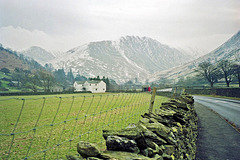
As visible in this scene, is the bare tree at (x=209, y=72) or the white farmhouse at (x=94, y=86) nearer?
the bare tree at (x=209, y=72)

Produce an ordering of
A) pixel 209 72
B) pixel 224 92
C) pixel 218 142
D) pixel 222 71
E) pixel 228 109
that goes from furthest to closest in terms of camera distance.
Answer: pixel 209 72
pixel 222 71
pixel 224 92
pixel 228 109
pixel 218 142

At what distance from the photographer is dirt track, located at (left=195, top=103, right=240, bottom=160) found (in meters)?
6.64

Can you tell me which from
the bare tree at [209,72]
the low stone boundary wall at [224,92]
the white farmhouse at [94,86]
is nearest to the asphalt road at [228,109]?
the low stone boundary wall at [224,92]

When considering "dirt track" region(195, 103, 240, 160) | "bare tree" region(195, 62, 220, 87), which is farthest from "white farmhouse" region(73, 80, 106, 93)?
"dirt track" region(195, 103, 240, 160)

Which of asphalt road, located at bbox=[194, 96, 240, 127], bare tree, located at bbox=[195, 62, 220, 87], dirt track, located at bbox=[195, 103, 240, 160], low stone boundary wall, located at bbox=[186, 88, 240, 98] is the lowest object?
dirt track, located at bbox=[195, 103, 240, 160]

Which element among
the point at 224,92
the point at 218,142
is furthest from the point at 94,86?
the point at 218,142

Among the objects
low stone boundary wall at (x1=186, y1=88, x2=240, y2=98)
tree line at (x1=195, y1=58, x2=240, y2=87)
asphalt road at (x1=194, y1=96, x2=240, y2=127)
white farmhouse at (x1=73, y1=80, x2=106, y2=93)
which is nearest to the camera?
asphalt road at (x1=194, y1=96, x2=240, y2=127)

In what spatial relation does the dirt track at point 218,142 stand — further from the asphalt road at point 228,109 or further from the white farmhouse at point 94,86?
the white farmhouse at point 94,86

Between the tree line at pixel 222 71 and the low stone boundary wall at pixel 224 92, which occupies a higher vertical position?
the tree line at pixel 222 71

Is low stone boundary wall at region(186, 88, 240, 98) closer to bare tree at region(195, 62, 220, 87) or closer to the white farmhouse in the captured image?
bare tree at region(195, 62, 220, 87)

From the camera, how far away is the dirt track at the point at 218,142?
6.64 meters

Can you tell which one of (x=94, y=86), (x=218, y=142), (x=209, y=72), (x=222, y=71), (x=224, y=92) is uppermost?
(x=222, y=71)

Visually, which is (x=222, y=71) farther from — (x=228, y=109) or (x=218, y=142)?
(x=218, y=142)

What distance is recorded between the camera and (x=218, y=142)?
7.98 metres
